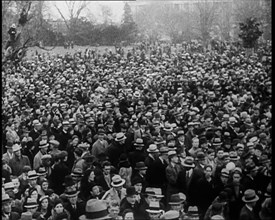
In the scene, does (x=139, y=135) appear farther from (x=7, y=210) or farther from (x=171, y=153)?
(x=7, y=210)

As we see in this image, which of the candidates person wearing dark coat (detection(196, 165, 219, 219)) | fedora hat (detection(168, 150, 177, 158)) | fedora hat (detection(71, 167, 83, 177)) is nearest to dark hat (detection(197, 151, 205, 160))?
person wearing dark coat (detection(196, 165, 219, 219))

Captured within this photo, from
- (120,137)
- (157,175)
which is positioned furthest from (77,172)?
(157,175)

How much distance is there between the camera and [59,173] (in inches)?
212

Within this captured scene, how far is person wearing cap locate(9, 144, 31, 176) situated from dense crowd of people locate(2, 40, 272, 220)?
1cm

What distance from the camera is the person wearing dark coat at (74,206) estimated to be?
4879mm

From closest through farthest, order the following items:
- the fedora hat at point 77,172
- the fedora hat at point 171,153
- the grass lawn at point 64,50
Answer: the fedora hat at point 77,172, the fedora hat at point 171,153, the grass lawn at point 64,50

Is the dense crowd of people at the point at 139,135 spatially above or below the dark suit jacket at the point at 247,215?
above

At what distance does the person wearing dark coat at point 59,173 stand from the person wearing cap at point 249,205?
193 centimetres

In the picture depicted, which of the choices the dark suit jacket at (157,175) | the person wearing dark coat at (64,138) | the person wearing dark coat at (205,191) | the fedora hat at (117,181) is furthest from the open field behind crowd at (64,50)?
the person wearing dark coat at (205,191)

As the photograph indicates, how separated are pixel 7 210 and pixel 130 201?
127 centimetres

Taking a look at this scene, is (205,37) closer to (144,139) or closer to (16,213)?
(144,139)

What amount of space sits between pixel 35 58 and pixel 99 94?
37.5 inches

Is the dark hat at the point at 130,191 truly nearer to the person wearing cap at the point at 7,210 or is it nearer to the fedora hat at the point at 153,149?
the fedora hat at the point at 153,149

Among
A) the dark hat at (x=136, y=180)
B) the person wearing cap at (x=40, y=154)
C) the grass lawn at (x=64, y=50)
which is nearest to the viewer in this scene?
the dark hat at (x=136, y=180)
